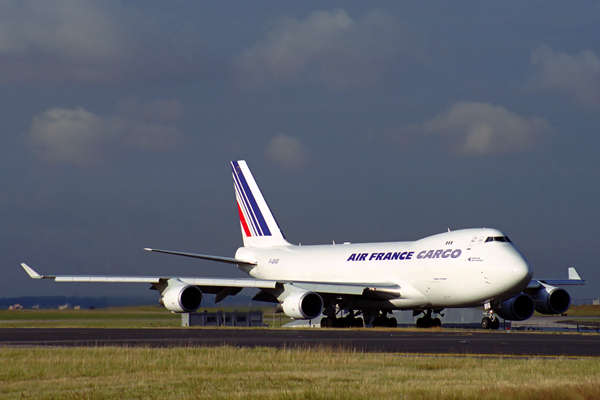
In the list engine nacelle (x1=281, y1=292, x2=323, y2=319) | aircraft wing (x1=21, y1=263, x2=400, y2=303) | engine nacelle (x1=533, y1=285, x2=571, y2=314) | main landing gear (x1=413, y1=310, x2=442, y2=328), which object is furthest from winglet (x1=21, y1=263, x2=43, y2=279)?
engine nacelle (x1=533, y1=285, x2=571, y2=314)

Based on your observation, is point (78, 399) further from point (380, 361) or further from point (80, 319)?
point (80, 319)

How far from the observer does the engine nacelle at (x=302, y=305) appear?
3647cm

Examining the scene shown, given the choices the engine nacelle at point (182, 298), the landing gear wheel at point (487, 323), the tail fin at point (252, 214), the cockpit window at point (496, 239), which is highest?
the tail fin at point (252, 214)

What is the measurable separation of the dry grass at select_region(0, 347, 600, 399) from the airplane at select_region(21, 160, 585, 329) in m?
17.6

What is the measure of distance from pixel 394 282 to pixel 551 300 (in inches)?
316

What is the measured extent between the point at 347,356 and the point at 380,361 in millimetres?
1316

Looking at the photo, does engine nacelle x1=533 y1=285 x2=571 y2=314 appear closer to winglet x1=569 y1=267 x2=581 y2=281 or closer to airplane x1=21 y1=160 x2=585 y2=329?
airplane x1=21 y1=160 x2=585 y2=329

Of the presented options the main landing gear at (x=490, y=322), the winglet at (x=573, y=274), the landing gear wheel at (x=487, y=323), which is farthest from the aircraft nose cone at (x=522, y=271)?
the winglet at (x=573, y=274)

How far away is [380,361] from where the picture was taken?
51.8 ft

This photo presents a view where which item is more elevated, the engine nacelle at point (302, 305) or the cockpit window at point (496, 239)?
the cockpit window at point (496, 239)

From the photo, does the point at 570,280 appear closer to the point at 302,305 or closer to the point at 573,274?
the point at 573,274

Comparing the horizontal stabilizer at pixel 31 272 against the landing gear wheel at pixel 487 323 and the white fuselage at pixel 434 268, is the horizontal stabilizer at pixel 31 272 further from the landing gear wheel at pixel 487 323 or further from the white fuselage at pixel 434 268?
the landing gear wheel at pixel 487 323

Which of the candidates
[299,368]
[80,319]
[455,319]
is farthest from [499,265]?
[80,319]

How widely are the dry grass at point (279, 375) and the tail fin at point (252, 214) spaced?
3177 centimetres
